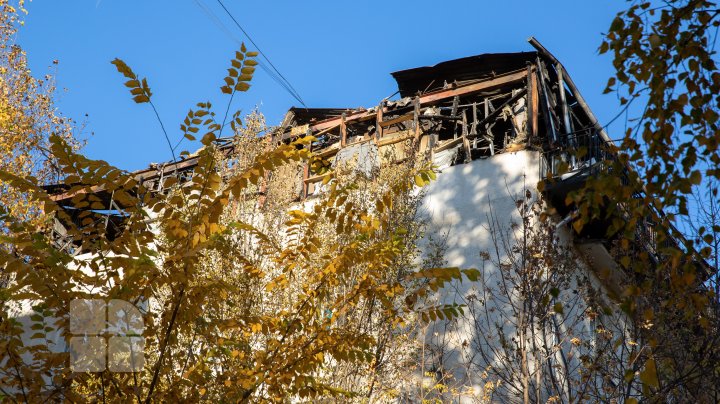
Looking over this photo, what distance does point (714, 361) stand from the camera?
270 inches

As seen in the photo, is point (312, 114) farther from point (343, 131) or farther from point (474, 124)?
point (474, 124)

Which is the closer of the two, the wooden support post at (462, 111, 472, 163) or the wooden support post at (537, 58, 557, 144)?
the wooden support post at (537, 58, 557, 144)

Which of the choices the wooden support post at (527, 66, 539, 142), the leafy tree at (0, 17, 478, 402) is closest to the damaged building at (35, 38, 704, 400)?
the wooden support post at (527, 66, 539, 142)

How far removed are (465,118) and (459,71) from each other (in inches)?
82.4

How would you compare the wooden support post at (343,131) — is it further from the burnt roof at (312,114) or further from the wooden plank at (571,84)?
the wooden plank at (571,84)

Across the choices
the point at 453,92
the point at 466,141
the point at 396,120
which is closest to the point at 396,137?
the point at 396,120

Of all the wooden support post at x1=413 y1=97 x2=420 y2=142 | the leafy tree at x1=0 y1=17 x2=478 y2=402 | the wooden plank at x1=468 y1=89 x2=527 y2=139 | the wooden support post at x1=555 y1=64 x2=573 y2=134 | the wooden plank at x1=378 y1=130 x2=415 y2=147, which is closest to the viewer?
the leafy tree at x1=0 y1=17 x2=478 y2=402

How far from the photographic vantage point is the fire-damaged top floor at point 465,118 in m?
17.0

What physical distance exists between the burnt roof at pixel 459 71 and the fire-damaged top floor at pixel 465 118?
3cm

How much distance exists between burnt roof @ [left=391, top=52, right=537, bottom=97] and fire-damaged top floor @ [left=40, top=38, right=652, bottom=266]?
0.09ft

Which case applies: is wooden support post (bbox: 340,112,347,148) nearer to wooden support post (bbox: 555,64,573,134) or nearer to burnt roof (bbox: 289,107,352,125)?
burnt roof (bbox: 289,107,352,125)

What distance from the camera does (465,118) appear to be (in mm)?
18109

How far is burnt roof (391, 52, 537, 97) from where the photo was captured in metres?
18.6

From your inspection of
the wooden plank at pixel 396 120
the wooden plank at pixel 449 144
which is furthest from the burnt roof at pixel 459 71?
the wooden plank at pixel 449 144
